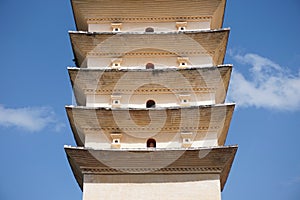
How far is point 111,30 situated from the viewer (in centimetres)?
1839

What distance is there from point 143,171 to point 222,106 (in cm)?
347

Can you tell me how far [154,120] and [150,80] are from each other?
1587 mm

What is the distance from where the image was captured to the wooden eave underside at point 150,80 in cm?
1673

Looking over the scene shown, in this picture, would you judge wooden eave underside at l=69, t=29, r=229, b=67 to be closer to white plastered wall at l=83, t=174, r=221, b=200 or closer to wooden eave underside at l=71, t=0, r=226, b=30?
wooden eave underside at l=71, t=0, r=226, b=30

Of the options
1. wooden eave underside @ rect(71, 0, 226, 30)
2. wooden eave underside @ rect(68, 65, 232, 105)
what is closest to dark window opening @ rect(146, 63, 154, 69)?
wooden eave underside @ rect(68, 65, 232, 105)

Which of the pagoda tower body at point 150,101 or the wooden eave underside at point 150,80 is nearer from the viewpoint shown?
the pagoda tower body at point 150,101

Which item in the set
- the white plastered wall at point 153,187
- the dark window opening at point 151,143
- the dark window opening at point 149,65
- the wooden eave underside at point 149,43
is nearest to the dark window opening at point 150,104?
the dark window opening at point 151,143

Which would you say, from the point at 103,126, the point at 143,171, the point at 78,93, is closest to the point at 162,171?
the point at 143,171

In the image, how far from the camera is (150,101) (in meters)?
17.0

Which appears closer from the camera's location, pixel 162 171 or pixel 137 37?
pixel 162 171

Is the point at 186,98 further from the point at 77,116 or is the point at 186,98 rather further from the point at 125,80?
the point at 77,116

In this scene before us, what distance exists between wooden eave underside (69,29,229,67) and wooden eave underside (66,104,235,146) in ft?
8.91

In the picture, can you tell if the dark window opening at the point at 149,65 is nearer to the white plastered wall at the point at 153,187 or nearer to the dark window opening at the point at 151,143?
the dark window opening at the point at 151,143

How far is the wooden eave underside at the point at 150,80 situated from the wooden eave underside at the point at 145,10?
9.11 feet
